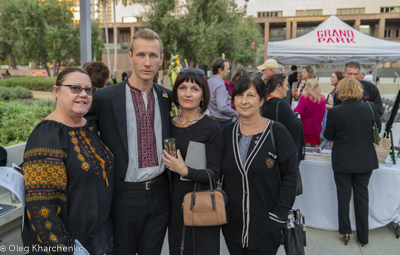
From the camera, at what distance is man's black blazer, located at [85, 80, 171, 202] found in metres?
2.09

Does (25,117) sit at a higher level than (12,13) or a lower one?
lower

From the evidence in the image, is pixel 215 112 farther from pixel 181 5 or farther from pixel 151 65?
pixel 181 5

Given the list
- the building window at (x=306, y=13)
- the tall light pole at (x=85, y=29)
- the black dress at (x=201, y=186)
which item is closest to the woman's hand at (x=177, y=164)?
the black dress at (x=201, y=186)

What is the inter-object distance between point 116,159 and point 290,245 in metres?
1.43

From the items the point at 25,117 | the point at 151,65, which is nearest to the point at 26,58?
the point at 25,117

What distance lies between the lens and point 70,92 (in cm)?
177

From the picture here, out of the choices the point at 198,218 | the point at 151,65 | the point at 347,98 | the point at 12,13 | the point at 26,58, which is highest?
the point at 12,13

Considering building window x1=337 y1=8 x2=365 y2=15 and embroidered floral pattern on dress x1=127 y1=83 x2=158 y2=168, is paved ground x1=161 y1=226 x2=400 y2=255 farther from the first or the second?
building window x1=337 y1=8 x2=365 y2=15

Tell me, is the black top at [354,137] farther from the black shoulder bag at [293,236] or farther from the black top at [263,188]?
the black top at [263,188]

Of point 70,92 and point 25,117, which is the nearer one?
point 70,92

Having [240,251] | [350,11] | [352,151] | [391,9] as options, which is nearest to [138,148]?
[240,251]

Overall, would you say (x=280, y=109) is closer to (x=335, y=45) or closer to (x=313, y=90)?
(x=313, y=90)

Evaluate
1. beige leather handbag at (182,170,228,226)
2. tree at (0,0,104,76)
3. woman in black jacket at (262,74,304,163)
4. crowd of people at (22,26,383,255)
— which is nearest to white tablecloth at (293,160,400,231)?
woman in black jacket at (262,74,304,163)

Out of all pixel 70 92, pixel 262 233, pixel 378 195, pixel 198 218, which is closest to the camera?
pixel 70 92
